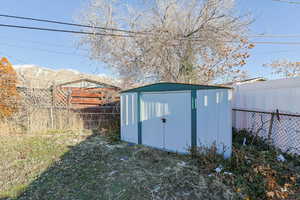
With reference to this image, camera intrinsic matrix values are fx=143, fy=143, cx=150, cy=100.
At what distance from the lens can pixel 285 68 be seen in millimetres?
12508

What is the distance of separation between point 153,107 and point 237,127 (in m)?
3.16

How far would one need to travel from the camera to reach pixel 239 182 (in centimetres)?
231

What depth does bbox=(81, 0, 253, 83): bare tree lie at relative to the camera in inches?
259

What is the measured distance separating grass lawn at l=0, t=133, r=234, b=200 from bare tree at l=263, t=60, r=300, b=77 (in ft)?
47.8

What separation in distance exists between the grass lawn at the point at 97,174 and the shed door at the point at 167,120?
1.00 ft

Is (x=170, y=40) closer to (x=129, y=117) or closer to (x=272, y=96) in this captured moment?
(x=129, y=117)

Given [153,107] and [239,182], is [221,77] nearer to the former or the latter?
[153,107]

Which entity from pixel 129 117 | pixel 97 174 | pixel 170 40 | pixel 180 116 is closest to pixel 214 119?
pixel 180 116

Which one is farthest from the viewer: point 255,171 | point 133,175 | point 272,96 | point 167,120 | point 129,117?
point 129,117

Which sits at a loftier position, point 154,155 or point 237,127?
point 237,127

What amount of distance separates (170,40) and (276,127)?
5205 mm

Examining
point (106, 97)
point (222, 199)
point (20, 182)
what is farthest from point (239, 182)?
point (106, 97)

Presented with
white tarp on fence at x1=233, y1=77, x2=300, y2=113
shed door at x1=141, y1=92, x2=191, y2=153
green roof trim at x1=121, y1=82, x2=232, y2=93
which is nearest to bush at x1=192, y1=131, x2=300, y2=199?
shed door at x1=141, y1=92, x2=191, y2=153

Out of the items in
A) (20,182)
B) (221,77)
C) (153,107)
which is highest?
(221,77)
